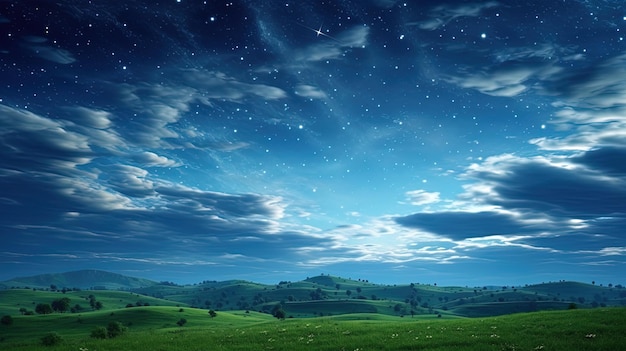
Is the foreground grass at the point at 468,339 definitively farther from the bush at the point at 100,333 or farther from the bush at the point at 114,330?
the bush at the point at 114,330

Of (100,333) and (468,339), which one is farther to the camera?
(100,333)

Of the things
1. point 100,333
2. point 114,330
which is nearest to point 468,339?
point 100,333

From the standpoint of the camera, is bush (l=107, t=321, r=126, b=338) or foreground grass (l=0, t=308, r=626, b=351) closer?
foreground grass (l=0, t=308, r=626, b=351)

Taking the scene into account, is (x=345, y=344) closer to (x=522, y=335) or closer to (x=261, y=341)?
(x=261, y=341)

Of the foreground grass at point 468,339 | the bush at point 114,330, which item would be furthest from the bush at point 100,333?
the foreground grass at point 468,339

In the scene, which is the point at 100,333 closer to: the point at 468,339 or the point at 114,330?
the point at 114,330

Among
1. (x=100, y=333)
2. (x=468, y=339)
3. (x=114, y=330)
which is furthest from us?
(x=114, y=330)

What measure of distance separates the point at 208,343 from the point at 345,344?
44.7 feet

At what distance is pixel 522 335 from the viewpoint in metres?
29.2

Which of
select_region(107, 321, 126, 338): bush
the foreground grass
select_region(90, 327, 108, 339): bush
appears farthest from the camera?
select_region(107, 321, 126, 338): bush

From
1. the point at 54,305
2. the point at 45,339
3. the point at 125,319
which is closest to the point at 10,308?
the point at 54,305

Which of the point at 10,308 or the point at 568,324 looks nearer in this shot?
the point at 568,324

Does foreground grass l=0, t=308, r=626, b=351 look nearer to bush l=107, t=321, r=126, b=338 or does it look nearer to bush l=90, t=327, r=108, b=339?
bush l=90, t=327, r=108, b=339

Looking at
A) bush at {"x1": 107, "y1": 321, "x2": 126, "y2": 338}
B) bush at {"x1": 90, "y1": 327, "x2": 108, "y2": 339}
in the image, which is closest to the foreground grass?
bush at {"x1": 90, "y1": 327, "x2": 108, "y2": 339}
